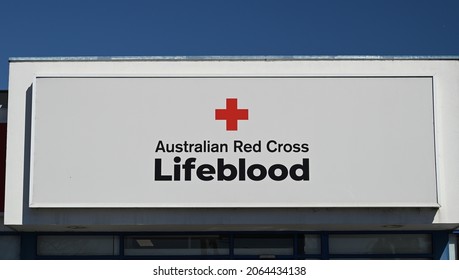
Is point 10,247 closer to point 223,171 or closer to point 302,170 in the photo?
point 223,171

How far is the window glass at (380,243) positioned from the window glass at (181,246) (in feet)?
6.64

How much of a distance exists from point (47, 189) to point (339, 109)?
5.12m

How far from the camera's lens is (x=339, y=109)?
14.2 meters

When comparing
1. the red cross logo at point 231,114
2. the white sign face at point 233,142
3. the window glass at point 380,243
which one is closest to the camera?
the white sign face at point 233,142

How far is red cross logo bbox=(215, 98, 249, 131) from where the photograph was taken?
1416 cm

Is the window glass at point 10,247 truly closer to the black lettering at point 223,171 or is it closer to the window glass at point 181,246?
the window glass at point 181,246

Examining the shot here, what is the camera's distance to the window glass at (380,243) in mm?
15039

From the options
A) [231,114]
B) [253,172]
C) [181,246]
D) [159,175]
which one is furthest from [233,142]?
[181,246]

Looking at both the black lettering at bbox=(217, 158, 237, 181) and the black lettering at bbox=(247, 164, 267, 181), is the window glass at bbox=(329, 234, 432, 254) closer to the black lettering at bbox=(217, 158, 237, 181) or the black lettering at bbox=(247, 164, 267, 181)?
the black lettering at bbox=(247, 164, 267, 181)

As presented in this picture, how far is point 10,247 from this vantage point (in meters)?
15.2

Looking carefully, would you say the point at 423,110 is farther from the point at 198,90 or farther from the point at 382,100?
the point at 198,90

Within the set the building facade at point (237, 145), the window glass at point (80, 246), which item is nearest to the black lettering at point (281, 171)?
the building facade at point (237, 145)

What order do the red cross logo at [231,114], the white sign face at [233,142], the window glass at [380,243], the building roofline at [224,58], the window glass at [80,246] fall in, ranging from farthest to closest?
1. the window glass at [80,246]
2. the window glass at [380,243]
3. the building roofline at [224,58]
4. the red cross logo at [231,114]
5. the white sign face at [233,142]

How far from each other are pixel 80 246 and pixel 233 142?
3518 millimetres
